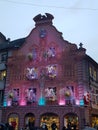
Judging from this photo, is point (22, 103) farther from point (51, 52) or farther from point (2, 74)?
point (51, 52)

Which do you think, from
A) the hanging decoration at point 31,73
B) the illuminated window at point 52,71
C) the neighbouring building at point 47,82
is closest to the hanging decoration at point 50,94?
the neighbouring building at point 47,82

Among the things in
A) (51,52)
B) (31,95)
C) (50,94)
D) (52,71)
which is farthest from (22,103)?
(51,52)

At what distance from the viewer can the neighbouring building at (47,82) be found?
35.2 meters

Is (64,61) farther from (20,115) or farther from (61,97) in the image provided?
(20,115)

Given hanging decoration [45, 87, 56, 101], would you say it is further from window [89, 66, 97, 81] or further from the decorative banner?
window [89, 66, 97, 81]

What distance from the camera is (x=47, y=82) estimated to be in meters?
37.9

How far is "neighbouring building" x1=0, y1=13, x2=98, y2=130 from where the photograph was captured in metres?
35.2

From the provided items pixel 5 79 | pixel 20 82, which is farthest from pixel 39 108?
pixel 5 79

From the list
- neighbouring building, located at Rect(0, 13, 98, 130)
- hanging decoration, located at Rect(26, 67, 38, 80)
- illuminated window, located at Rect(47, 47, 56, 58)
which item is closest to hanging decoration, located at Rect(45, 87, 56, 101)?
neighbouring building, located at Rect(0, 13, 98, 130)

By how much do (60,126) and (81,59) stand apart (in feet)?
30.8

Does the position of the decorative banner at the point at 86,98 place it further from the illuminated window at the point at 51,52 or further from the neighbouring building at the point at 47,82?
the illuminated window at the point at 51,52

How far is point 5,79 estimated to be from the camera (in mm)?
42125

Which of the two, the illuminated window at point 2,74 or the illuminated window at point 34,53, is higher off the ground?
the illuminated window at point 34,53

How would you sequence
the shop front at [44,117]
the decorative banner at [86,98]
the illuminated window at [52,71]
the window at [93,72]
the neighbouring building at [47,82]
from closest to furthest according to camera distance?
the shop front at [44,117]
the decorative banner at [86,98]
the neighbouring building at [47,82]
the illuminated window at [52,71]
the window at [93,72]
